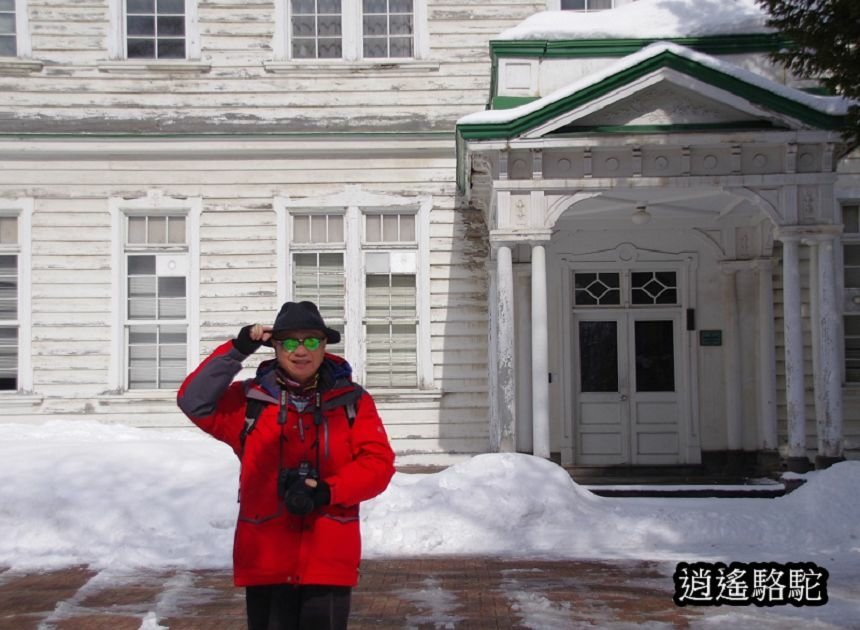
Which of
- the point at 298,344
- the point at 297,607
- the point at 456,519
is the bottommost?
the point at 456,519

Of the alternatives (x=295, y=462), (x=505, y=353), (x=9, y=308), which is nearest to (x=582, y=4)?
(x=505, y=353)

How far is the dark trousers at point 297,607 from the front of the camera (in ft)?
12.6

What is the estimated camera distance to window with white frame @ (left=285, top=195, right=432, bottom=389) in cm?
1409

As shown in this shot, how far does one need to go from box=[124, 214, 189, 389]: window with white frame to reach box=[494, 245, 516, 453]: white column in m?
5.28

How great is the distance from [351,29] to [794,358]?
25.3 ft

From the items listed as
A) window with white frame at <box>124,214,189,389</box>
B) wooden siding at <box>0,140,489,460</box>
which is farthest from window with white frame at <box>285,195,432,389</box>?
window with white frame at <box>124,214,189,389</box>

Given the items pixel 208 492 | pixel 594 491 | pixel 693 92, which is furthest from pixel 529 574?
pixel 693 92

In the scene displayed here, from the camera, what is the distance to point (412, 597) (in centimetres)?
721

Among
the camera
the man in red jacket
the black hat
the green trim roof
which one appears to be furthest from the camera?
the green trim roof

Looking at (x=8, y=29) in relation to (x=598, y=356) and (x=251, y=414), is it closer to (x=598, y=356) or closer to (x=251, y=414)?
(x=598, y=356)

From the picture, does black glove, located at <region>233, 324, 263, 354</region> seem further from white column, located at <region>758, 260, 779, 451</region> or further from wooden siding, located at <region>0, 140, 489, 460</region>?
white column, located at <region>758, 260, 779, 451</region>

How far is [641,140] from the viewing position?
35.2 feet

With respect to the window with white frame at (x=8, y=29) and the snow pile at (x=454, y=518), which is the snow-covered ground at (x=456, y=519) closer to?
the snow pile at (x=454, y=518)

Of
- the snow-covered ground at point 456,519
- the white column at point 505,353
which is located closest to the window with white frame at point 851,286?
the snow-covered ground at point 456,519
